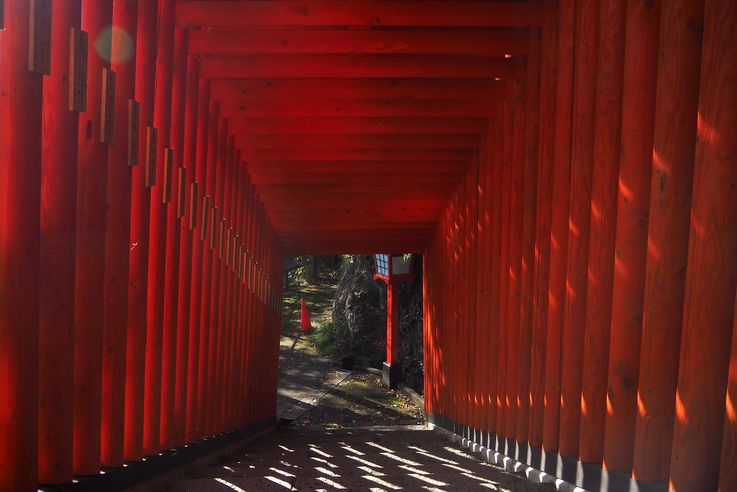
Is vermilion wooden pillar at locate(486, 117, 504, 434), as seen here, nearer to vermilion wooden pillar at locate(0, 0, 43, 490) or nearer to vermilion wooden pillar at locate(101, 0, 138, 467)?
vermilion wooden pillar at locate(101, 0, 138, 467)

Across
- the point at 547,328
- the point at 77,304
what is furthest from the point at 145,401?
the point at 547,328

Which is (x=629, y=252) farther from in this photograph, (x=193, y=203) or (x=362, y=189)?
(x=362, y=189)

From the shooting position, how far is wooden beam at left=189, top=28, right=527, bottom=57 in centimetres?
482

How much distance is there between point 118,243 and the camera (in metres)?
2.97

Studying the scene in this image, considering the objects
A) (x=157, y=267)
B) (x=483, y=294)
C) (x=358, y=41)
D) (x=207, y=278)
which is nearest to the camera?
(x=157, y=267)

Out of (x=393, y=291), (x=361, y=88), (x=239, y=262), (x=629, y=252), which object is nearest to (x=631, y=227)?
(x=629, y=252)

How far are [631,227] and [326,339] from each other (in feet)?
54.4

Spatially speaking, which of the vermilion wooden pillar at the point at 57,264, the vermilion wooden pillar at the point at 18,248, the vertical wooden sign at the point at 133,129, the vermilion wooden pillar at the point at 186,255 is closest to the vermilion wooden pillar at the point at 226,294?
the vermilion wooden pillar at the point at 186,255

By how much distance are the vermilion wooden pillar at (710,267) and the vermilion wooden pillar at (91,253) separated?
227 centimetres

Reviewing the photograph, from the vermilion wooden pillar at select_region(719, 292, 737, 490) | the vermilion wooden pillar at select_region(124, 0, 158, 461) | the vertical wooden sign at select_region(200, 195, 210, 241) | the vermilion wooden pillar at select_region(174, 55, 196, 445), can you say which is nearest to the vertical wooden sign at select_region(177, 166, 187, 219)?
the vermilion wooden pillar at select_region(174, 55, 196, 445)

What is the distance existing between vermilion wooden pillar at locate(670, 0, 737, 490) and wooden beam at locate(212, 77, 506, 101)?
3.53m

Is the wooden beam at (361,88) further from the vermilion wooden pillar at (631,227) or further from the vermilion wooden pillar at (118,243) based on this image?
the vermilion wooden pillar at (631,227)

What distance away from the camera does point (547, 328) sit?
3.96 meters

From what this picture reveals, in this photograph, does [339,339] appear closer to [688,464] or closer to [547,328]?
[547,328]
